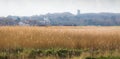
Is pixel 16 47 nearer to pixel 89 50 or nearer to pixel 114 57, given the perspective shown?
pixel 89 50

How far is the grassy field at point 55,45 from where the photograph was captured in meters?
10.6

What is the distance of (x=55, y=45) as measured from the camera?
40.3ft

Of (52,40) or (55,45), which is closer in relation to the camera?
(55,45)

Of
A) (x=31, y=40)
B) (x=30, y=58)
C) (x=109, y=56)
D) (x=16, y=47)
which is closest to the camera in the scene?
(x=30, y=58)

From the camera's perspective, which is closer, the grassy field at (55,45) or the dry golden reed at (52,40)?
the grassy field at (55,45)

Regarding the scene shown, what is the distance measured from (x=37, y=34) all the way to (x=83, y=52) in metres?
3.11

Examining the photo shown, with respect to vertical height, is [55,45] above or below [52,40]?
below

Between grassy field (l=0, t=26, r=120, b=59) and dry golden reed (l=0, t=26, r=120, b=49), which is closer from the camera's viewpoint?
grassy field (l=0, t=26, r=120, b=59)

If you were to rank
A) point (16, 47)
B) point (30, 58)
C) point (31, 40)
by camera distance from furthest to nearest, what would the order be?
1. point (31, 40)
2. point (16, 47)
3. point (30, 58)

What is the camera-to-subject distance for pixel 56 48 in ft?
38.6

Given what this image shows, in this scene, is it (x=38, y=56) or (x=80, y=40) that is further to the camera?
(x=80, y=40)

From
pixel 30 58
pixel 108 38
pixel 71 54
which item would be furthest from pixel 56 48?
pixel 108 38

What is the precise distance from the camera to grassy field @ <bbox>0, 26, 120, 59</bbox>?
1060 cm

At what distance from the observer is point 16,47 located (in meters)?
11.6
